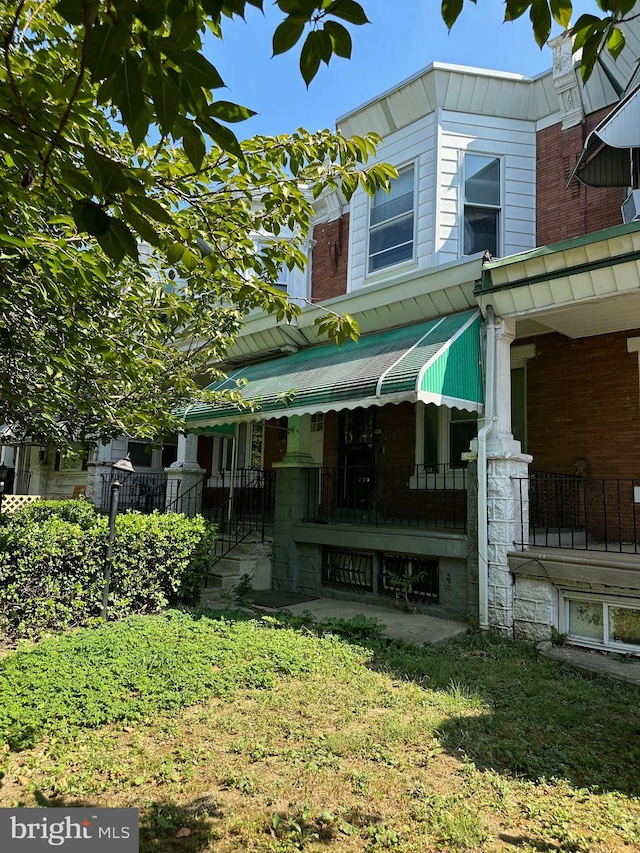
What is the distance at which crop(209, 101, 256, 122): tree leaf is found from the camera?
2096mm

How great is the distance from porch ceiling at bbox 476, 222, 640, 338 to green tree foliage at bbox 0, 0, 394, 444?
2889 millimetres

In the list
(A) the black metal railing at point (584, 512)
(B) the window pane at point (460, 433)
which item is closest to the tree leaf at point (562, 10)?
(A) the black metal railing at point (584, 512)

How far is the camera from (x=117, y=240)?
6.51 ft

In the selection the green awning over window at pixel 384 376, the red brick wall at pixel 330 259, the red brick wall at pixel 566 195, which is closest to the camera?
the green awning over window at pixel 384 376

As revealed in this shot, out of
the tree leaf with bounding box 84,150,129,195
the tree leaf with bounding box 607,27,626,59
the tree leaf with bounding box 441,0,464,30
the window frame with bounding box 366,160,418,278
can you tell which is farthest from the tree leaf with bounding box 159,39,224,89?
the window frame with bounding box 366,160,418,278

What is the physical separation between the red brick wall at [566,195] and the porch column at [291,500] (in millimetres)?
5360

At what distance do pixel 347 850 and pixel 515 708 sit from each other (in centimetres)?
226

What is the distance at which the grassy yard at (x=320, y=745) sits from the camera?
3.04 meters

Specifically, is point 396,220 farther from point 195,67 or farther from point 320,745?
point 195,67

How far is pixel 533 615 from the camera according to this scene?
6.52 meters

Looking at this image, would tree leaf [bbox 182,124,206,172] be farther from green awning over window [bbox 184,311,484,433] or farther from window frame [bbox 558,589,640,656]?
window frame [bbox 558,589,640,656]

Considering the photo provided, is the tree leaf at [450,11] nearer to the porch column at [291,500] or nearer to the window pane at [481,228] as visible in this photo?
the porch column at [291,500]

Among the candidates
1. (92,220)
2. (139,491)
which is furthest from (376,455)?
(92,220)

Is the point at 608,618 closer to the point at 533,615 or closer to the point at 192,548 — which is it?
the point at 533,615
